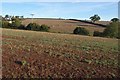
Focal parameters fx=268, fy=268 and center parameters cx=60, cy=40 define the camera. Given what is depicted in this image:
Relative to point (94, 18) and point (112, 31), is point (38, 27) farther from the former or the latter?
point (94, 18)

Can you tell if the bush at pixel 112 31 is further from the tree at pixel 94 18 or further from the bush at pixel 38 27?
the tree at pixel 94 18

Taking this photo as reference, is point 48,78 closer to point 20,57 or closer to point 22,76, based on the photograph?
point 22,76

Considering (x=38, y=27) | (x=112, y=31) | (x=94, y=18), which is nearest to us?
(x=112, y=31)

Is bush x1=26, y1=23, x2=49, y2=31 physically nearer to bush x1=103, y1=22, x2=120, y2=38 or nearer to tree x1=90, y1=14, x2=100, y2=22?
bush x1=103, y1=22, x2=120, y2=38

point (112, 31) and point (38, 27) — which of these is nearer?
point (112, 31)

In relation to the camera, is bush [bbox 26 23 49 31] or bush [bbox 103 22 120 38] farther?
bush [bbox 26 23 49 31]

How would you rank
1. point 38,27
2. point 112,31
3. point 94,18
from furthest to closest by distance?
point 94,18 < point 38,27 < point 112,31

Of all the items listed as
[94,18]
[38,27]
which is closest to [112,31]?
[38,27]

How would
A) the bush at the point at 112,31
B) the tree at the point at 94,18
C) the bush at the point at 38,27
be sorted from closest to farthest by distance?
the bush at the point at 112,31 → the bush at the point at 38,27 → the tree at the point at 94,18

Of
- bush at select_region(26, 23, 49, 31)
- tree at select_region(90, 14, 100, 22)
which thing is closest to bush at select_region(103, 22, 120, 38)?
bush at select_region(26, 23, 49, 31)

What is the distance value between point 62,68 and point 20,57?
131 inches

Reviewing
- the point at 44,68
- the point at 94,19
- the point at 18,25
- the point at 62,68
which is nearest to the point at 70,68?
the point at 62,68

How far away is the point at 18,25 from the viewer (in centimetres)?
10550

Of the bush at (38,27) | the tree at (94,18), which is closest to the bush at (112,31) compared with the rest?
the bush at (38,27)
